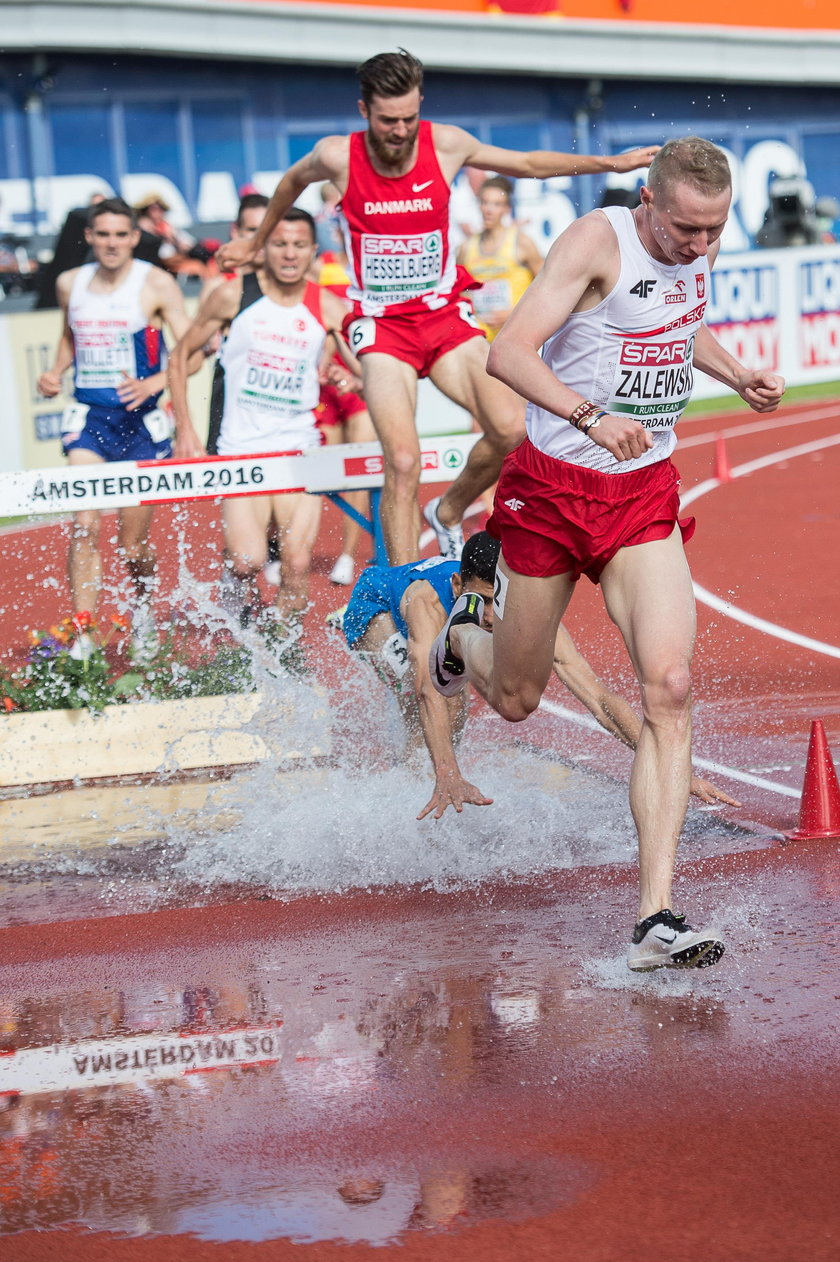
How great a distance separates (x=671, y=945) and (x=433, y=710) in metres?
1.84

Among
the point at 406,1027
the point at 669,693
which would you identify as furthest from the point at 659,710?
the point at 406,1027

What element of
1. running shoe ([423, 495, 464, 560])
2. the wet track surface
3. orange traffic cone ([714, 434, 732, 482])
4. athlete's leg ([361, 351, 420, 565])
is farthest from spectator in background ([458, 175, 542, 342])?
the wet track surface

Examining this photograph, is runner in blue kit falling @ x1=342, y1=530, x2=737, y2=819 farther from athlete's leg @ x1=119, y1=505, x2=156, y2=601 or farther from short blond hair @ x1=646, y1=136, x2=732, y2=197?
athlete's leg @ x1=119, y1=505, x2=156, y2=601

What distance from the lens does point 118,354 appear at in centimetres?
1005

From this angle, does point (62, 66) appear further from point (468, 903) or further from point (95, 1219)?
point (95, 1219)

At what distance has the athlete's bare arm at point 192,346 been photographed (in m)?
9.66

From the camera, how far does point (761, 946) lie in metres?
4.99

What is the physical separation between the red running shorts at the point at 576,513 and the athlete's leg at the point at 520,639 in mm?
57

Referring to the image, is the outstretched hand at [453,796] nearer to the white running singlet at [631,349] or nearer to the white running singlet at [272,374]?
the white running singlet at [631,349]

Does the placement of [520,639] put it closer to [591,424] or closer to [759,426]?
[591,424]

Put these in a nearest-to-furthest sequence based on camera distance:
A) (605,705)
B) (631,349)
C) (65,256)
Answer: (631,349) → (605,705) → (65,256)

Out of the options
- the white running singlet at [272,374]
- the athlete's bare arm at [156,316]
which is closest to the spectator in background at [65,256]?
the athlete's bare arm at [156,316]

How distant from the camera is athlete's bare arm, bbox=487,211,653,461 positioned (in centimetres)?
468

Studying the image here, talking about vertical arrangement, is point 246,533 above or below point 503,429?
below
